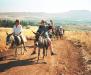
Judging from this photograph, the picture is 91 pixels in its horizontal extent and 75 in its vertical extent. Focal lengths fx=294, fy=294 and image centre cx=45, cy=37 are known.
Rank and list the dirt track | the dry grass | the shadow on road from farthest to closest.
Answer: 1. the dry grass
2. the shadow on road
3. the dirt track

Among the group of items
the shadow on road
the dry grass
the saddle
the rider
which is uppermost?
the rider

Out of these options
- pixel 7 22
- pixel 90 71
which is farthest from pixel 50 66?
pixel 7 22

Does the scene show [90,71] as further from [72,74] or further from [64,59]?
[64,59]

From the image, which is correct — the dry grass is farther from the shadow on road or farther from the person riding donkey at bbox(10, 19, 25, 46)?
the shadow on road

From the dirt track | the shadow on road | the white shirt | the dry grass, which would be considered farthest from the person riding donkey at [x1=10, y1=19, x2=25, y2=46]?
the dry grass

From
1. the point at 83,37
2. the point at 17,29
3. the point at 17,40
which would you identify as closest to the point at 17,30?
the point at 17,29

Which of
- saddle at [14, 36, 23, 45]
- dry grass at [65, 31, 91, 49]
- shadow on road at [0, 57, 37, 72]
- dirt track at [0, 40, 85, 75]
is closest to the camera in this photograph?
dirt track at [0, 40, 85, 75]

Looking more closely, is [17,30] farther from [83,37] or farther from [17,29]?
[83,37]

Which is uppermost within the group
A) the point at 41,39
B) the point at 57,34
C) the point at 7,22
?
the point at 41,39

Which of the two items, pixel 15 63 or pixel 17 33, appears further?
pixel 17 33

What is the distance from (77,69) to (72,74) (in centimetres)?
132

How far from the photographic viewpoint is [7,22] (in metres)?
118

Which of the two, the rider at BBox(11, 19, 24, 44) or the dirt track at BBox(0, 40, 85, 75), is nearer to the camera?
the dirt track at BBox(0, 40, 85, 75)

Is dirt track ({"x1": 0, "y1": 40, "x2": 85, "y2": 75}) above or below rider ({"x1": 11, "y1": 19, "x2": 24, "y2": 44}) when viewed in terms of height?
below
